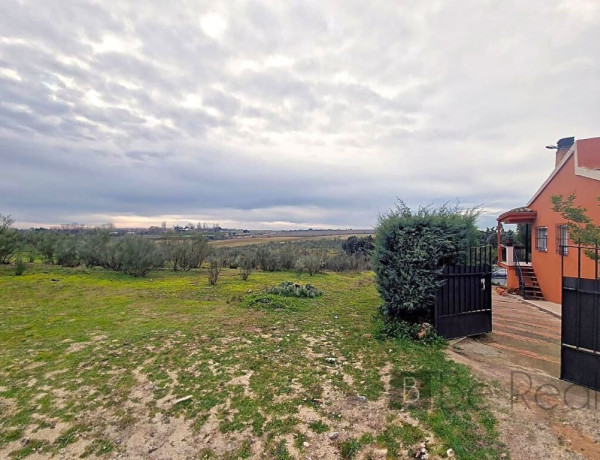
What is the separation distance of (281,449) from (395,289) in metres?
4.10

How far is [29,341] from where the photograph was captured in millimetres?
5559

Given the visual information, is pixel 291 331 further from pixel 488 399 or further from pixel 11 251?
Result: pixel 11 251

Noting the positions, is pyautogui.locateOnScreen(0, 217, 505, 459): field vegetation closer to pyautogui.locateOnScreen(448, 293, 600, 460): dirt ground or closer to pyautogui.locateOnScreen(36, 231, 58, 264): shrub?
pyautogui.locateOnScreen(448, 293, 600, 460): dirt ground

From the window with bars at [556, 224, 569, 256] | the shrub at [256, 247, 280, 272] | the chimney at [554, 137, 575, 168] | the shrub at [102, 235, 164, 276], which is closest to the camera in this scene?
the window with bars at [556, 224, 569, 256]

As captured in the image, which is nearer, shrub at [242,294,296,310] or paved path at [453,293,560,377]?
paved path at [453,293,560,377]

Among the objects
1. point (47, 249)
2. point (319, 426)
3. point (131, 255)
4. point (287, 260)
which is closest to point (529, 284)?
point (319, 426)

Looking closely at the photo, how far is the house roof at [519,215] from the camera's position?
11250 mm

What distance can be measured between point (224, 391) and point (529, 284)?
11819mm

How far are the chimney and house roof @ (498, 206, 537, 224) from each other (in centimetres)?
204

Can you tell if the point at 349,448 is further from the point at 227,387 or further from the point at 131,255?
the point at 131,255

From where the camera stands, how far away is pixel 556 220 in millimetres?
9570

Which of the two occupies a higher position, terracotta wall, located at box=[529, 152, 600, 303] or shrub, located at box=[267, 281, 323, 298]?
terracotta wall, located at box=[529, 152, 600, 303]

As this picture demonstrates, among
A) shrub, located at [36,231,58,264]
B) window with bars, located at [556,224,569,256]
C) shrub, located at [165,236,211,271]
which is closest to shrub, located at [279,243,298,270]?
shrub, located at [165,236,211,271]

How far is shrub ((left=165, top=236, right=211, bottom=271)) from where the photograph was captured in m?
18.2
